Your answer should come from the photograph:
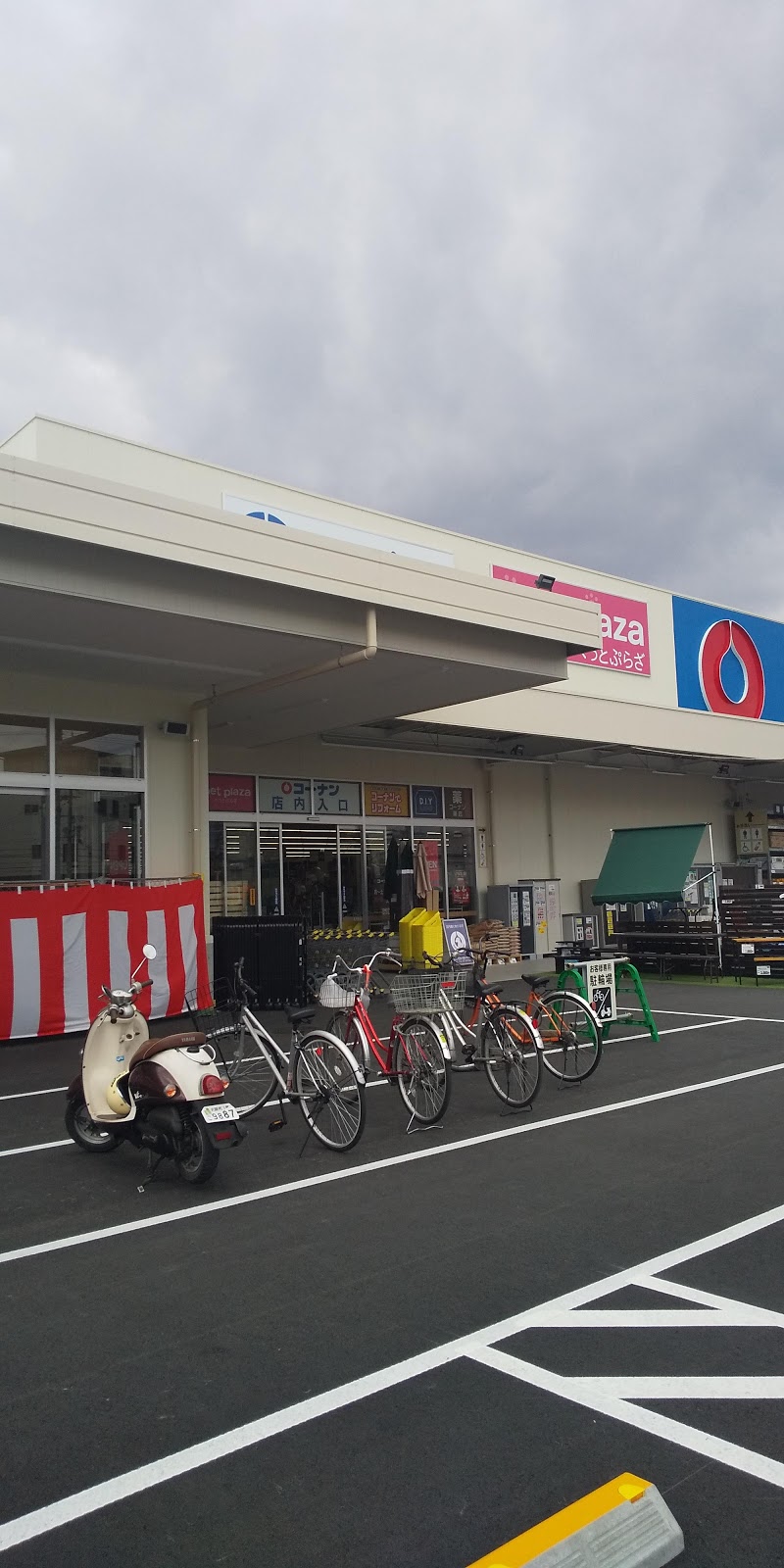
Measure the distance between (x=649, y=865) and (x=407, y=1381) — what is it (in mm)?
14354

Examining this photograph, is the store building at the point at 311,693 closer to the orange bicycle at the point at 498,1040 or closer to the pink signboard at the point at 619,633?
the pink signboard at the point at 619,633

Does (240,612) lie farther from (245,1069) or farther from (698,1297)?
(698,1297)

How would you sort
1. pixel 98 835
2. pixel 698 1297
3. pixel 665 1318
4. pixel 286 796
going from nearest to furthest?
pixel 665 1318 → pixel 698 1297 → pixel 98 835 → pixel 286 796

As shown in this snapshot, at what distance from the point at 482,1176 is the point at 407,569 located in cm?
686

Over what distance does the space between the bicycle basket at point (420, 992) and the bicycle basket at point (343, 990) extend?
1.80 feet

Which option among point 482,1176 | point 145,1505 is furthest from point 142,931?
point 145,1505

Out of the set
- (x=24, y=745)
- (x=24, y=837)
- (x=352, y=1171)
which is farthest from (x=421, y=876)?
(x=352, y=1171)

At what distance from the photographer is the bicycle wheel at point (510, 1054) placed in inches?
314

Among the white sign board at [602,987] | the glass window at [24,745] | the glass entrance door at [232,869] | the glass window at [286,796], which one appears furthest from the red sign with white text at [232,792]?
the white sign board at [602,987]

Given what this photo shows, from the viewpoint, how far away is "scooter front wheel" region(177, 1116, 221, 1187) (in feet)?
20.2

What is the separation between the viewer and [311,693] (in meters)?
13.9

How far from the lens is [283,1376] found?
381 centimetres

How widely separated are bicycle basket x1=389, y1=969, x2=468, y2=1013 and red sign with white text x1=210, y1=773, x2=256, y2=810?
359 inches

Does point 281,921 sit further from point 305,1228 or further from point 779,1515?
point 779,1515
